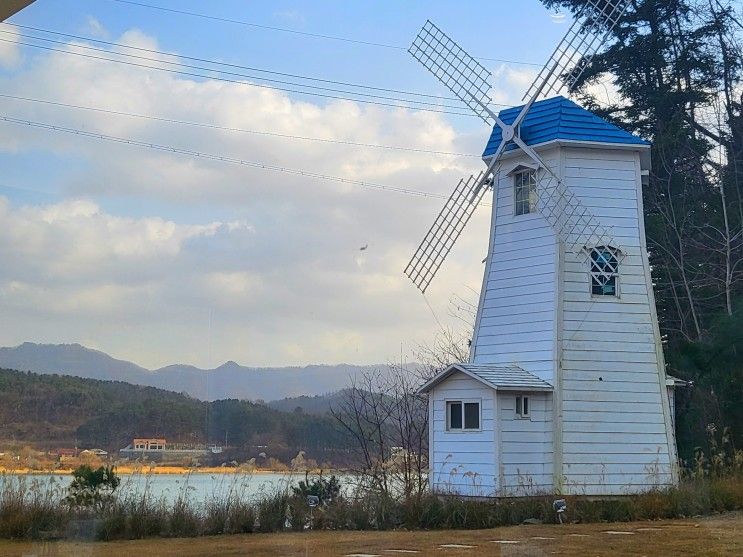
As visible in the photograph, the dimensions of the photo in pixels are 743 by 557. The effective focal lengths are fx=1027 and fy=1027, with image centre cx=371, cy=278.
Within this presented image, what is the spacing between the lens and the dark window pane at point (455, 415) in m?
16.9

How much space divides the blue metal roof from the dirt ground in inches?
272

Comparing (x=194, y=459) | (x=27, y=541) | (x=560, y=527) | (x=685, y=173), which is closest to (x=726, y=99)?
(x=685, y=173)

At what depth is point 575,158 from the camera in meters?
17.3

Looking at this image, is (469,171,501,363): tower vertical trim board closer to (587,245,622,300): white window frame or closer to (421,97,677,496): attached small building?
(421,97,677,496): attached small building

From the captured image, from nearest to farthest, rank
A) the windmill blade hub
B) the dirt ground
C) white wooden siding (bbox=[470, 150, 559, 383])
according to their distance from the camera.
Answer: the dirt ground → white wooden siding (bbox=[470, 150, 559, 383]) → the windmill blade hub

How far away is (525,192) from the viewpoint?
17.8m

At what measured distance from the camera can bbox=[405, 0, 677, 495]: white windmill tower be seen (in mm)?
16203

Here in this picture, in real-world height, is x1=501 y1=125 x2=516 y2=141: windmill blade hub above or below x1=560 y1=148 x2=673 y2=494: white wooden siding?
above

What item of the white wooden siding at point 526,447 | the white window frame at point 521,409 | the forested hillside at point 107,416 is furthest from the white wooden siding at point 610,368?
the forested hillside at point 107,416

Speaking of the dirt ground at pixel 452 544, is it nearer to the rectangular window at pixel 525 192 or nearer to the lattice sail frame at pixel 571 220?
the lattice sail frame at pixel 571 220

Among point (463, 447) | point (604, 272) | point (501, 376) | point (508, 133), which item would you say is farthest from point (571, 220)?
point (463, 447)

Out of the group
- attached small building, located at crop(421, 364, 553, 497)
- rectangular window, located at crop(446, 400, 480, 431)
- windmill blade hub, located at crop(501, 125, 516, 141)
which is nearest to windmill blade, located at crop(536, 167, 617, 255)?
windmill blade hub, located at crop(501, 125, 516, 141)

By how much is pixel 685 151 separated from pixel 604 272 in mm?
11294

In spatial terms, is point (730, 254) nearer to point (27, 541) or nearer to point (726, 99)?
point (726, 99)
